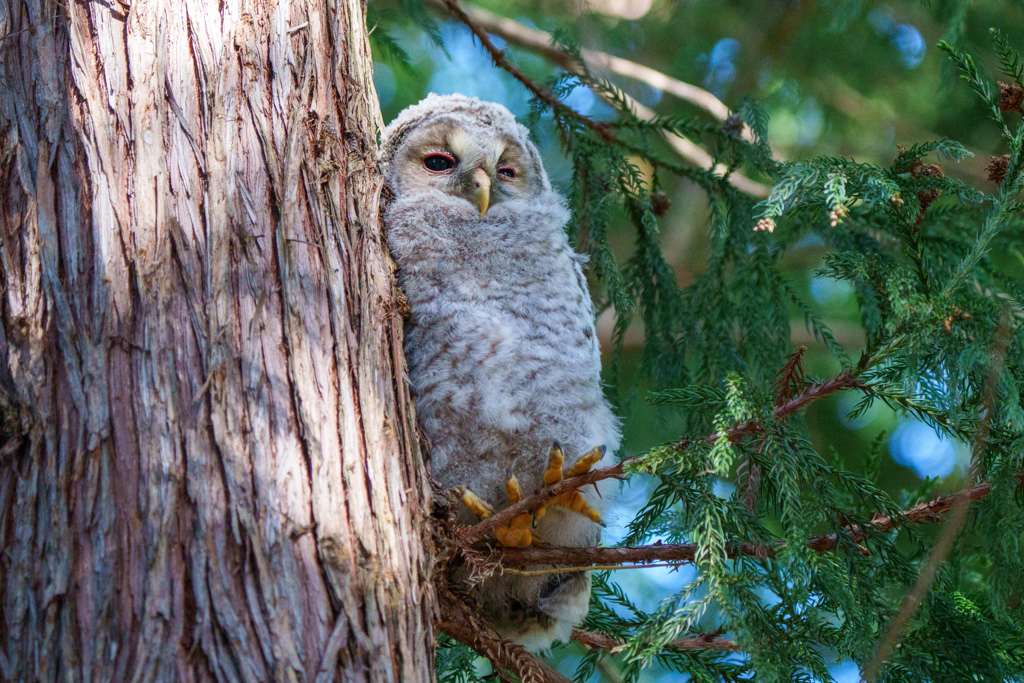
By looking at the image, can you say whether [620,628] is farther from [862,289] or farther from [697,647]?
[862,289]

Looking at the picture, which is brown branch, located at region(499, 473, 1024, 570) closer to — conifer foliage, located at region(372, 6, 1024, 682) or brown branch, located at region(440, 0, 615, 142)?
conifer foliage, located at region(372, 6, 1024, 682)

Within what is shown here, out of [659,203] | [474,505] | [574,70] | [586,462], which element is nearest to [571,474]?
[586,462]

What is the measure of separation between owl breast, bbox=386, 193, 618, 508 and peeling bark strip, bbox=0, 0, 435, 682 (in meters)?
0.36

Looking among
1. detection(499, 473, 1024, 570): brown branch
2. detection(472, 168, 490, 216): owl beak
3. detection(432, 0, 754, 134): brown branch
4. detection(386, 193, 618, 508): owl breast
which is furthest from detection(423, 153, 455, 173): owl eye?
detection(499, 473, 1024, 570): brown branch

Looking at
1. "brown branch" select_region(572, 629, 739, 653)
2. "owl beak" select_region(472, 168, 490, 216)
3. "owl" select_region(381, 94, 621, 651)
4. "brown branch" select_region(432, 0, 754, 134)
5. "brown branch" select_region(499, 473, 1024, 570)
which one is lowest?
"brown branch" select_region(572, 629, 739, 653)

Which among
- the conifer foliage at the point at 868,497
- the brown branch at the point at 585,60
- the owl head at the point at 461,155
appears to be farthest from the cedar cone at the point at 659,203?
the conifer foliage at the point at 868,497

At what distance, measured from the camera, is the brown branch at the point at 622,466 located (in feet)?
5.36

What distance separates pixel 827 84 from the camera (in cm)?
573

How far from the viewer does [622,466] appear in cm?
170

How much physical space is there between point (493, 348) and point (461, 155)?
85cm

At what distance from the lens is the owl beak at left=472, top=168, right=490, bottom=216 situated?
2562mm

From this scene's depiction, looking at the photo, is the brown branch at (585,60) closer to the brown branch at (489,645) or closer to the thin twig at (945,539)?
the thin twig at (945,539)

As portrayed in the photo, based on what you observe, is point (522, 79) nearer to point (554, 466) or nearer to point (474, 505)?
point (554, 466)

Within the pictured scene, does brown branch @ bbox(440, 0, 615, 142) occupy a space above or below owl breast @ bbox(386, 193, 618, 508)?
above
